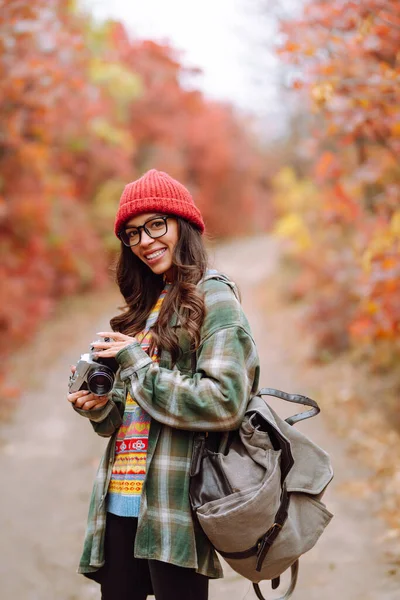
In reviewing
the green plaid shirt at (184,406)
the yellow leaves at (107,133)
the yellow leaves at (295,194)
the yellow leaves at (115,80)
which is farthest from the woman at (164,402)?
the yellow leaves at (115,80)

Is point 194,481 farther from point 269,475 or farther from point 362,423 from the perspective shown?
point 362,423

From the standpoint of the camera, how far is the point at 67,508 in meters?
5.60

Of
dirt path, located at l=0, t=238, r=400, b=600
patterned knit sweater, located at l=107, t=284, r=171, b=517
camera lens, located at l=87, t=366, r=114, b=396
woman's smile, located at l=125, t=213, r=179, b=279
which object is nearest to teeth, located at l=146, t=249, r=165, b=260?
woman's smile, located at l=125, t=213, r=179, b=279

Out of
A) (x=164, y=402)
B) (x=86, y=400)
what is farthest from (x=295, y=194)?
(x=164, y=402)

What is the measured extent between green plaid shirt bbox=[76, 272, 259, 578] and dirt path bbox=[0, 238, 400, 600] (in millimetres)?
959

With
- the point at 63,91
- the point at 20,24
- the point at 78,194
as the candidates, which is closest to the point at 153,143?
the point at 78,194

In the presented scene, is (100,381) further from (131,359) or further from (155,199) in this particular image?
(155,199)

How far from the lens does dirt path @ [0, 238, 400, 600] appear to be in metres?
4.10

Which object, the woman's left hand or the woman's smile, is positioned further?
the woman's smile

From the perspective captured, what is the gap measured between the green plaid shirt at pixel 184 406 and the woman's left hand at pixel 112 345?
0.08 ft

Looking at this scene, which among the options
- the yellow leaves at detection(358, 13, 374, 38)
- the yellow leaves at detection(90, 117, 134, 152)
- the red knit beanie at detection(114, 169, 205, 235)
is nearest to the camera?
the red knit beanie at detection(114, 169, 205, 235)

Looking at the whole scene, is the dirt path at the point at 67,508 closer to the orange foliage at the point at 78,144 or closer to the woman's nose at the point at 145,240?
the woman's nose at the point at 145,240

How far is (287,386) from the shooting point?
888 cm

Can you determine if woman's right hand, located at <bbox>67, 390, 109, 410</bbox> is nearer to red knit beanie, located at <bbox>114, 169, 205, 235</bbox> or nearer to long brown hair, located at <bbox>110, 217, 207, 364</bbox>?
long brown hair, located at <bbox>110, 217, 207, 364</bbox>
